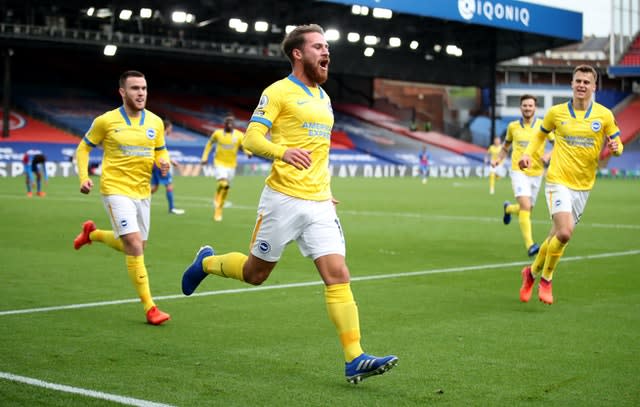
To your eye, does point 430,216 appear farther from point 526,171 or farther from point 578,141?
point 578,141

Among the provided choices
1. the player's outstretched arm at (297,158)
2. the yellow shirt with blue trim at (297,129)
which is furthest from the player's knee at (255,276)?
the player's outstretched arm at (297,158)

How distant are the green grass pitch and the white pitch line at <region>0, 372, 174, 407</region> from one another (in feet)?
0.12

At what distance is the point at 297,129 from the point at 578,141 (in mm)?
4937

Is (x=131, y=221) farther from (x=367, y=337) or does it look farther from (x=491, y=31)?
(x=491, y=31)

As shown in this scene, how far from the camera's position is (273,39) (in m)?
63.1

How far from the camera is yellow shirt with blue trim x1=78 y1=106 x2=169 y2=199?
371 inches

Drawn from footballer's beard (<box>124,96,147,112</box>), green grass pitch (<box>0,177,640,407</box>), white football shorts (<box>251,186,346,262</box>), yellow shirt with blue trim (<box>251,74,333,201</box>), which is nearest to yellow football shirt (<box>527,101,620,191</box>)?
green grass pitch (<box>0,177,640,407</box>)

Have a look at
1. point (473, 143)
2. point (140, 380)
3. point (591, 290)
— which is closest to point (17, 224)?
point (591, 290)

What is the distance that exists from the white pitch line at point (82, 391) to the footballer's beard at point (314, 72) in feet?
8.04

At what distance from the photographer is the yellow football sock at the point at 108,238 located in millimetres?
9977

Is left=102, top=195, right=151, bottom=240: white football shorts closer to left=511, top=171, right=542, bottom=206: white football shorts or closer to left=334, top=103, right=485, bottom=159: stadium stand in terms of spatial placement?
left=511, top=171, right=542, bottom=206: white football shorts

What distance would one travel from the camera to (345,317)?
6391 mm

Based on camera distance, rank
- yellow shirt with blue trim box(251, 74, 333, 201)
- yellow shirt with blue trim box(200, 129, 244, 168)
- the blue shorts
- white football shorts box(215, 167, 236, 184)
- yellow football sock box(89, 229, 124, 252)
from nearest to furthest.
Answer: yellow shirt with blue trim box(251, 74, 333, 201) → yellow football sock box(89, 229, 124, 252) → white football shorts box(215, 167, 236, 184) → yellow shirt with blue trim box(200, 129, 244, 168) → the blue shorts

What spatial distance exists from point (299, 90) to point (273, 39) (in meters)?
57.2
